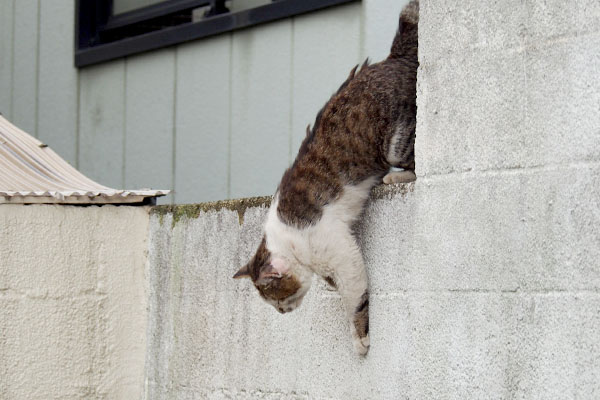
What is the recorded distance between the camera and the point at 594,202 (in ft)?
7.81

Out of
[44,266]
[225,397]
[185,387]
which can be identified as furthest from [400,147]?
[44,266]

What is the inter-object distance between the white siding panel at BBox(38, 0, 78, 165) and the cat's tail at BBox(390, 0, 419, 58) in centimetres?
321

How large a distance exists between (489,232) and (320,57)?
2185 millimetres

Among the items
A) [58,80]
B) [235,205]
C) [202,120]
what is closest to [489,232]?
[235,205]

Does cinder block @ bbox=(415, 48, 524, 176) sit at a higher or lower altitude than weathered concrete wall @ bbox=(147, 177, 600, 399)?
higher

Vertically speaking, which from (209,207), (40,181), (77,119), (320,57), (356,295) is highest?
(320,57)

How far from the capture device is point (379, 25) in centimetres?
439

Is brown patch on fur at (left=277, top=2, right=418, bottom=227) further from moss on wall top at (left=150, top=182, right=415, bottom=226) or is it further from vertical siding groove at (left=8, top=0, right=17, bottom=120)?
vertical siding groove at (left=8, top=0, right=17, bottom=120)

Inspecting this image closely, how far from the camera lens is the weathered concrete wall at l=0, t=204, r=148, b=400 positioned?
4.40m

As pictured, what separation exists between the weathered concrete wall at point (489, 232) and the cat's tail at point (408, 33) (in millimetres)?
458

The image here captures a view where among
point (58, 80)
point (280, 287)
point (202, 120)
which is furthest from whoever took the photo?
point (58, 80)

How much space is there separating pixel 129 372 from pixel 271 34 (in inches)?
71.9

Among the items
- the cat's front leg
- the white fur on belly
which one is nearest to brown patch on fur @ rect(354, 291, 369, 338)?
the cat's front leg

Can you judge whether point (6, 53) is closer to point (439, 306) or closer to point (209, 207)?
point (209, 207)
